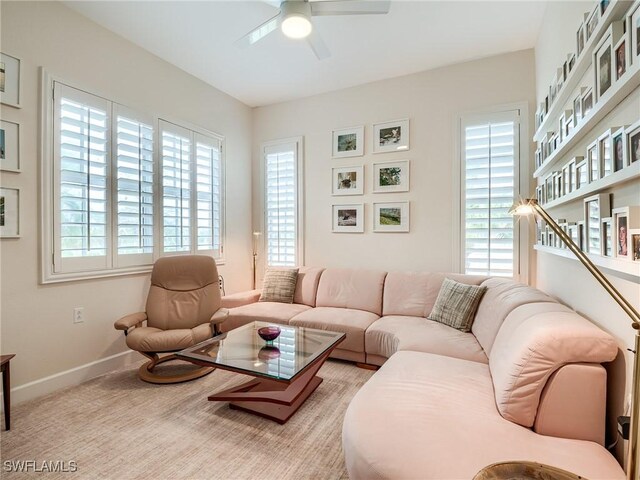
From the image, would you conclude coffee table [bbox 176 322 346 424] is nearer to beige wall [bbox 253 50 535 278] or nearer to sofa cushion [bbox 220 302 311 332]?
sofa cushion [bbox 220 302 311 332]

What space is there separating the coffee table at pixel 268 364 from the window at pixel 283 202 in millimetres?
1920

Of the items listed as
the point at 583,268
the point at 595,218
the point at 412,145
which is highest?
the point at 412,145

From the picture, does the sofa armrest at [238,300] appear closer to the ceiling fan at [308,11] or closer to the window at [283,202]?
the window at [283,202]

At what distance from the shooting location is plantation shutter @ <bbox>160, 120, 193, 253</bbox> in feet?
10.6

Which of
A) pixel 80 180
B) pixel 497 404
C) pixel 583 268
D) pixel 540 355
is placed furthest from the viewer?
pixel 80 180

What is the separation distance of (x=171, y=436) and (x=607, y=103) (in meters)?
2.72

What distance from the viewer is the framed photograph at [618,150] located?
104cm

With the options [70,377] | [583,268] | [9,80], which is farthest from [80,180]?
[583,268]

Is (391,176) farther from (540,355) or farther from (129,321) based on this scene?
(129,321)

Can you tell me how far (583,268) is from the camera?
1.58m

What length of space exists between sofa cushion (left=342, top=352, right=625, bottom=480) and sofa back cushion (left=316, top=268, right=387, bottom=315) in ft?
5.60

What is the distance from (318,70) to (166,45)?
1.56m

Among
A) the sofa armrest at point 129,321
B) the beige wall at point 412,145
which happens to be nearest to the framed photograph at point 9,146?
the sofa armrest at point 129,321

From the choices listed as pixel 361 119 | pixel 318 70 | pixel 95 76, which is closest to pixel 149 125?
pixel 95 76
